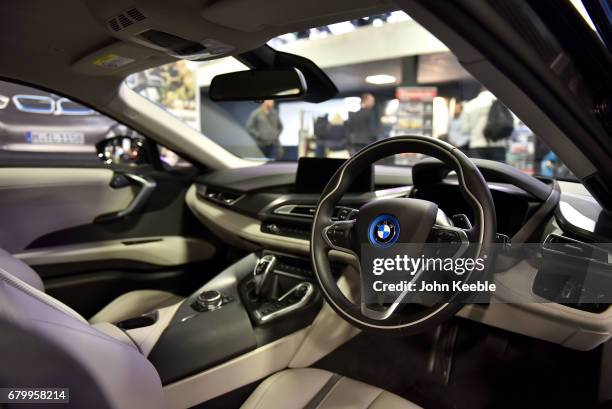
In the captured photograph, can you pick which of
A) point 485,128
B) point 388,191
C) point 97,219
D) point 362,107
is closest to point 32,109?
point 97,219

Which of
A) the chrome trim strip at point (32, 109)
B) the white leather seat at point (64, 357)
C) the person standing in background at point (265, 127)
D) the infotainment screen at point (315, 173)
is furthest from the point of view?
the person standing in background at point (265, 127)

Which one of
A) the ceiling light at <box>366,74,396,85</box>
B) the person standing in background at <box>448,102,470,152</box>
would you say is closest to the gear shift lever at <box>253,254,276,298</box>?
the person standing in background at <box>448,102,470,152</box>

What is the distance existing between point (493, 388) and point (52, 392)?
4.60 feet

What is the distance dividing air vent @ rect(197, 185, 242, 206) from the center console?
1.34ft

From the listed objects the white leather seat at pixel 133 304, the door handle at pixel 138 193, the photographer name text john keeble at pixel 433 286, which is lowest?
the white leather seat at pixel 133 304

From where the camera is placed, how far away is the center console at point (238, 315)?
137 centimetres

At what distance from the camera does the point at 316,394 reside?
138cm

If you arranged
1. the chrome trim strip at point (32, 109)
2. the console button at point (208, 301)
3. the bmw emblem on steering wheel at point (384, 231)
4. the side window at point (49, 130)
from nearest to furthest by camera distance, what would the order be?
the bmw emblem on steering wheel at point (384, 231)
the console button at point (208, 301)
the side window at point (49, 130)
the chrome trim strip at point (32, 109)

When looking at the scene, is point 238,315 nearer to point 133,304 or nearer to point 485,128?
point 133,304

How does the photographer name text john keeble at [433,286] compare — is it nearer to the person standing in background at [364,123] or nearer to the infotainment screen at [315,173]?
the infotainment screen at [315,173]

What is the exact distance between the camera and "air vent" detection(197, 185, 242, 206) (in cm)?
213

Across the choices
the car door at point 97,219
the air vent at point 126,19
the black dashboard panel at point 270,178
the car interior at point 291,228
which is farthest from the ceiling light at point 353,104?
the air vent at point 126,19

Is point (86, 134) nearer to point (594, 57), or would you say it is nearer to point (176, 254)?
point (176, 254)

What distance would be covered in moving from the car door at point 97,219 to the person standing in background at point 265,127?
1.10m
